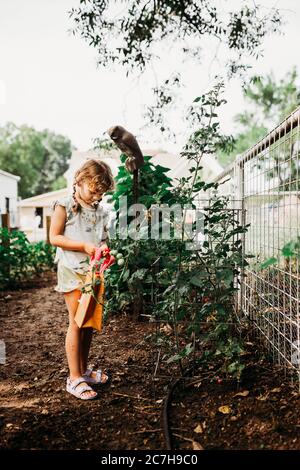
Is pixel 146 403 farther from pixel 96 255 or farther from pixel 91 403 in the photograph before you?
pixel 96 255

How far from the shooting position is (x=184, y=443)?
67.3 inches

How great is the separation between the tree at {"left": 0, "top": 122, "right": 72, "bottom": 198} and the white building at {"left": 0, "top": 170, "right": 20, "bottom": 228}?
21.5 m

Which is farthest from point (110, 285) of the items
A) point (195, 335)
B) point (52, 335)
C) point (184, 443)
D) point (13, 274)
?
point (13, 274)

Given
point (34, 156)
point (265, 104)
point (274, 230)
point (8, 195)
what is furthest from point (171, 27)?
point (34, 156)

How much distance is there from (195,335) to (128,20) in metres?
3.96

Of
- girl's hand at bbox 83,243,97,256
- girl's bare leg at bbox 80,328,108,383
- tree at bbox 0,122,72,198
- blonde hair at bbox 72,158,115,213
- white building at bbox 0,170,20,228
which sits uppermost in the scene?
tree at bbox 0,122,72,198

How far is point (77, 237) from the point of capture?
7.44 ft

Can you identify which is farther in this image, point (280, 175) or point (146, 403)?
point (280, 175)

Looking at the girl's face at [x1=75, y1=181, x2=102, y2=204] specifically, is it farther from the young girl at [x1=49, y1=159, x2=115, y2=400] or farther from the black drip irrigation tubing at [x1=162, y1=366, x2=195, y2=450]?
the black drip irrigation tubing at [x1=162, y1=366, x2=195, y2=450]

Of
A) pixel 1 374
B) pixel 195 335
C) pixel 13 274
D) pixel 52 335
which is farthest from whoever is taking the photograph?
pixel 13 274

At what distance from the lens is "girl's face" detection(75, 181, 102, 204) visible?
228 centimetres

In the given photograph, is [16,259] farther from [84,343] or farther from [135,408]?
[135,408]

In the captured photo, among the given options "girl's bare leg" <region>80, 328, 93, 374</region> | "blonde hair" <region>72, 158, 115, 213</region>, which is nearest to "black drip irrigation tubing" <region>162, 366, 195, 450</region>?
"girl's bare leg" <region>80, 328, 93, 374</region>

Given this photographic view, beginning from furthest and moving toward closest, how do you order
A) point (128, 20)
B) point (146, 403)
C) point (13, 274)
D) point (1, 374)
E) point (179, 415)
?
point (13, 274) → point (128, 20) → point (1, 374) → point (146, 403) → point (179, 415)
